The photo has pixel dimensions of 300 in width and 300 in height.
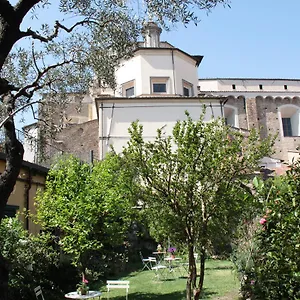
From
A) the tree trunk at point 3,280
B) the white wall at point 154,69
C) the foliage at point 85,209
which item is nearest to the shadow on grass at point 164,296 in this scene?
the foliage at point 85,209

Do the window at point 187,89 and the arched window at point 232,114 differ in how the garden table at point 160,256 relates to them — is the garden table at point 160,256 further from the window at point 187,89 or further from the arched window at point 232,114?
the arched window at point 232,114

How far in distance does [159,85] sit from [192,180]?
21090 mm

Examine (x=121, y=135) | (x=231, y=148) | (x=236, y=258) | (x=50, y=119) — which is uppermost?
(x=121, y=135)

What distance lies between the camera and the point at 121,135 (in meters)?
24.6

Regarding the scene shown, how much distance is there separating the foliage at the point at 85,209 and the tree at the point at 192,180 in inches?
153

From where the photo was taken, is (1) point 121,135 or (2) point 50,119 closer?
(2) point 50,119

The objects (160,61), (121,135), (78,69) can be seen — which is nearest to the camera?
(78,69)

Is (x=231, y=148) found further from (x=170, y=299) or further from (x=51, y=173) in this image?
(x=51, y=173)

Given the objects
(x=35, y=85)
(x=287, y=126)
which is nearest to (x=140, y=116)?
(x=35, y=85)

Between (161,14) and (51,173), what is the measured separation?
7.73m

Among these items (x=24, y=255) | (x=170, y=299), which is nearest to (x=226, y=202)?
(x=170, y=299)

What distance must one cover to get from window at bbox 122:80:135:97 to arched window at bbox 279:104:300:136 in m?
19.1

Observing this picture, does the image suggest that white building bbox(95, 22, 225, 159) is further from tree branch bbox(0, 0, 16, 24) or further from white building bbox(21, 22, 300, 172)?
tree branch bbox(0, 0, 16, 24)

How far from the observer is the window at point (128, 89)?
2753 centimetres
